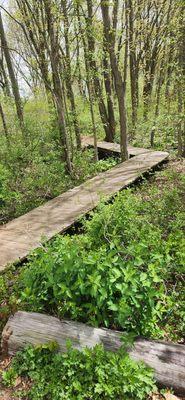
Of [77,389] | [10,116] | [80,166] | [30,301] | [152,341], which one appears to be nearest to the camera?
[77,389]

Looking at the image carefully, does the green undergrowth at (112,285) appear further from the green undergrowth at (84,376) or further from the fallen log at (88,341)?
the green undergrowth at (84,376)

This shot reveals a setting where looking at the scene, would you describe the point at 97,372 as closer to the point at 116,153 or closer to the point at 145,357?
the point at 145,357

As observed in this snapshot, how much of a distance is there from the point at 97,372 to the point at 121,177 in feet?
19.3

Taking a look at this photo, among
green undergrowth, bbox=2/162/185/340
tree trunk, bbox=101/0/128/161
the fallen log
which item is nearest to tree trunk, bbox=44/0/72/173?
tree trunk, bbox=101/0/128/161

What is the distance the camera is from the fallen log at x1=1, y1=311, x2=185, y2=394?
115 inches

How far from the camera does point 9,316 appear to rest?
3.80m

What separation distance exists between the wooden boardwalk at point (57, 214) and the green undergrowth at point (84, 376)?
5.54 ft

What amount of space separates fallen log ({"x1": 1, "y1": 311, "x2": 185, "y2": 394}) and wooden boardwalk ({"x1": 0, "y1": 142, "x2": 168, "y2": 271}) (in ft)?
4.12

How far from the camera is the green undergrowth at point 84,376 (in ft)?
9.23

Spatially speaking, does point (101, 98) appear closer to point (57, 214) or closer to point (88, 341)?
point (57, 214)

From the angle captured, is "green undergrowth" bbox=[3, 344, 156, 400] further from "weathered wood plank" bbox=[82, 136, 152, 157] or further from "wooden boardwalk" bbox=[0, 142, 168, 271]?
"weathered wood plank" bbox=[82, 136, 152, 157]

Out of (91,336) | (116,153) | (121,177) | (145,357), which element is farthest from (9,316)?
(116,153)

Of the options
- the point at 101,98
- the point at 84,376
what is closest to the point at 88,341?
the point at 84,376

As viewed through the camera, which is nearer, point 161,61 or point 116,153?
point 116,153
